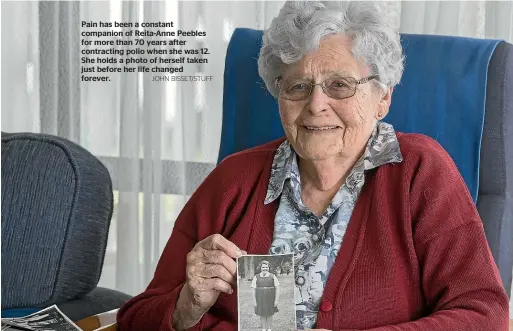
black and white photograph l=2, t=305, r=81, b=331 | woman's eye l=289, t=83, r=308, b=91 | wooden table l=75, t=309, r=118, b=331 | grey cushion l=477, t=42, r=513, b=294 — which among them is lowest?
wooden table l=75, t=309, r=118, b=331

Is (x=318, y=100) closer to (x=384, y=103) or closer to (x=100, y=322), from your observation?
(x=384, y=103)

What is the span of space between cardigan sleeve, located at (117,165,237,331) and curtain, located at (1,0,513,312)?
1017mm

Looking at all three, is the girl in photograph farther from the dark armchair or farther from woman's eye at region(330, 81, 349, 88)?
the dark armchair

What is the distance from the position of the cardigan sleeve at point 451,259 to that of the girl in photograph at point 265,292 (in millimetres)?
188

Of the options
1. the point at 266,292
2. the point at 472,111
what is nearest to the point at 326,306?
the point at 266,292

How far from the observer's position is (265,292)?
4.50ft

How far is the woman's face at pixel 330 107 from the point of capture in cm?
154

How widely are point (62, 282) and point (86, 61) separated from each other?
1.29m

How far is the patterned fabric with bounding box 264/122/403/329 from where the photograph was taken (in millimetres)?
1521

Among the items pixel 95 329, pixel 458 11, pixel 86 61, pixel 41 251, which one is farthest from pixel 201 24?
pixel 95 329

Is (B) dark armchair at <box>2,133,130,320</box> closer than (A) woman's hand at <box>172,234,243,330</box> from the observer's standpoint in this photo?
No

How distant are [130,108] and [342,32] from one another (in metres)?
1.41

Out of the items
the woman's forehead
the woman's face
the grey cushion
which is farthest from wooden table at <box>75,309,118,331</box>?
the grey cushion

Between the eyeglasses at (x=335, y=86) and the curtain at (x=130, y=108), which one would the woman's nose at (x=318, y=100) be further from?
the curtain at (x=130, y=108)
